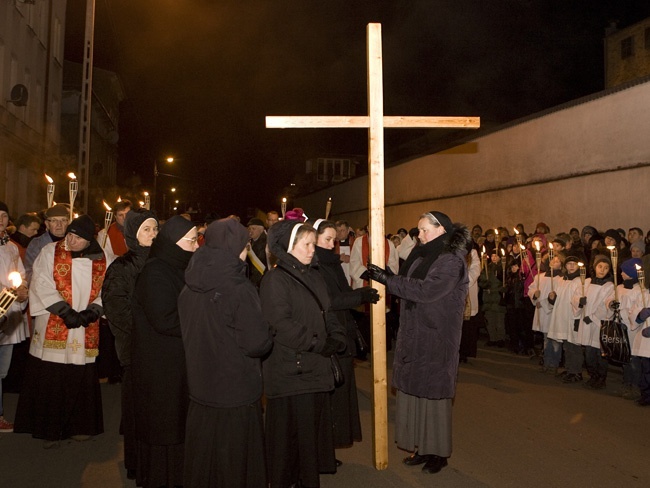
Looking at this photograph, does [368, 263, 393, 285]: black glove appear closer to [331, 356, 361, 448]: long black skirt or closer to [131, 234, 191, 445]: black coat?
[331, 356, 361, 448]: long black skirt

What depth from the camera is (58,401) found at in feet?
20.7

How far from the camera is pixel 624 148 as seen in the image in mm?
16188

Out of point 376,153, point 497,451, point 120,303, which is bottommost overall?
point 497,451

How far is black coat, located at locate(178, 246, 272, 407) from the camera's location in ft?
13.2

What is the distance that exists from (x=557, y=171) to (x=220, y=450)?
16823 mm

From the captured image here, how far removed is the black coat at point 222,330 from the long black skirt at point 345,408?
205 centimetres

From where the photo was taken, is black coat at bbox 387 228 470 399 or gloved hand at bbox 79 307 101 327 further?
gloved hand at bbox 79 307 101 327

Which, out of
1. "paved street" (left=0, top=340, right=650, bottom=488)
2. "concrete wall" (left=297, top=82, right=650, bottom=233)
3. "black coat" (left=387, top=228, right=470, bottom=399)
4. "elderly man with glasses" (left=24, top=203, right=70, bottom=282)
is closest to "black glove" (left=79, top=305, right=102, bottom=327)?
"paved street" (left=0, top=340, right=650, bottom=488)

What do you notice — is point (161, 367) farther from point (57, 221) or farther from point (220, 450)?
point (57, 221)

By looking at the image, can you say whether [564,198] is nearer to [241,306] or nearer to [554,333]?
[554,333]

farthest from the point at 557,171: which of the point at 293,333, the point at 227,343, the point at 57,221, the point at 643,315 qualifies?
the point at 227,343

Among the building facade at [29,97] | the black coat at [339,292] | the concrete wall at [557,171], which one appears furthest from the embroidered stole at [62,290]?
the building facade at [29,97]

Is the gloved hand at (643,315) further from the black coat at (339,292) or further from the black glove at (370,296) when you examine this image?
the black glove at (370,296)

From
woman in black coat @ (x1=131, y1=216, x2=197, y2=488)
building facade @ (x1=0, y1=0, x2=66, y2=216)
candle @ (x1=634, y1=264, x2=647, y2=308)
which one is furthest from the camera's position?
building facade @ (x1=0, y1=0, x2=66, y2=216)
